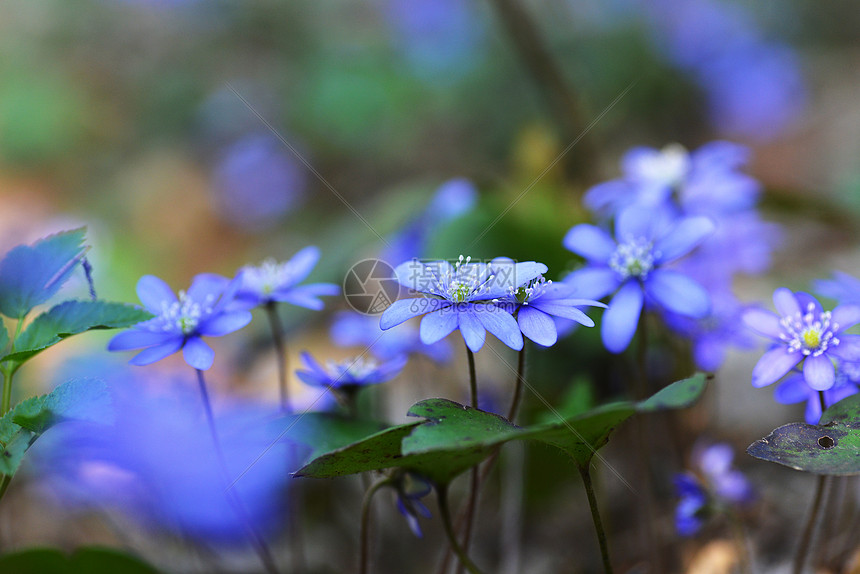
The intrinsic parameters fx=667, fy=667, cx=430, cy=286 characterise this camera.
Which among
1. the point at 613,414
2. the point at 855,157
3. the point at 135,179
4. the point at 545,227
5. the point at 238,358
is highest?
the point at 135,179

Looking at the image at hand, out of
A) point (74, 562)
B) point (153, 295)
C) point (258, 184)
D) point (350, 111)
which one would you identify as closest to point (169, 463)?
point (74, 562)

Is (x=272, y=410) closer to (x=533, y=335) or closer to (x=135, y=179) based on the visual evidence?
(x=533, y=335)

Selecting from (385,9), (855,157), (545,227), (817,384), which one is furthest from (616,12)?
(817,384)

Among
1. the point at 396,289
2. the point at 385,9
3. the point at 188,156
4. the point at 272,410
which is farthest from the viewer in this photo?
the point at 385,9

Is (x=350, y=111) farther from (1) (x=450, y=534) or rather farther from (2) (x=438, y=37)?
(1) (x=450, y=534)

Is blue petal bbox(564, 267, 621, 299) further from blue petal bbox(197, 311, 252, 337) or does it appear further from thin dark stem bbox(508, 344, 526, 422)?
blue petal bbox(197, 311, 252, 337)

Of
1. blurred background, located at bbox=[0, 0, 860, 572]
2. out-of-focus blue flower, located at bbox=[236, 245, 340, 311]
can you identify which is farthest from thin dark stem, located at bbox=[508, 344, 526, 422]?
blurred background, located at bbox=[0, 0, 860, 572]
